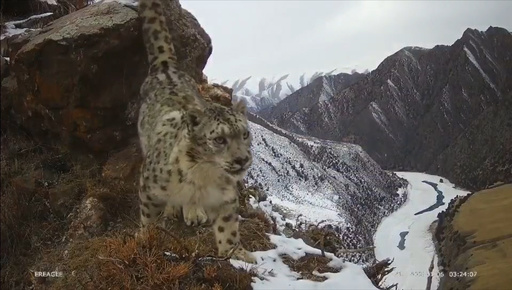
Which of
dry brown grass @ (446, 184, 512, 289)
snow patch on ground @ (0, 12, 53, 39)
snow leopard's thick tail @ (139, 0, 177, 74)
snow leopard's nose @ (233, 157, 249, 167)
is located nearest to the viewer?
dry brown grass @ (446, 184, 512, 289)

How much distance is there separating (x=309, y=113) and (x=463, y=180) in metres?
1.19

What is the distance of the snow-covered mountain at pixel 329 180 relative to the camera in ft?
11.1

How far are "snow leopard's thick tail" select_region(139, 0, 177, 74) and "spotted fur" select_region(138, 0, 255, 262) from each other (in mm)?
210

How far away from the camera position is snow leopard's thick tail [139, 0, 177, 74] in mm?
5047

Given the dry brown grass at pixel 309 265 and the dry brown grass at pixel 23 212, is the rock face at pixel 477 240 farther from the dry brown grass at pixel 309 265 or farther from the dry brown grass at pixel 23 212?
the dry brown grass at pixel 23 212

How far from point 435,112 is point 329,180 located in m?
0.84

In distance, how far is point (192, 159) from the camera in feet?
12.0

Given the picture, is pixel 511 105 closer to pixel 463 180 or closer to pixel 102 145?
pixel 463 180

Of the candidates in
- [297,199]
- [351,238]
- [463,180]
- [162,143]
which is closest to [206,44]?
[162,143]

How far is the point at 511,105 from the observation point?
10.9 ft

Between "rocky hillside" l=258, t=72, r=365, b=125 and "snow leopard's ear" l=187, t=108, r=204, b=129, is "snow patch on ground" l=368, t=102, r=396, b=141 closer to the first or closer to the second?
"rocky hillside" l=258, t=72, r=365, b=125

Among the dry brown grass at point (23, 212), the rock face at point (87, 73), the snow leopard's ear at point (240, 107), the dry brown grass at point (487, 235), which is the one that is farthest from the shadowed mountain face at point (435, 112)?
the dry brown grass at point (23, 212)

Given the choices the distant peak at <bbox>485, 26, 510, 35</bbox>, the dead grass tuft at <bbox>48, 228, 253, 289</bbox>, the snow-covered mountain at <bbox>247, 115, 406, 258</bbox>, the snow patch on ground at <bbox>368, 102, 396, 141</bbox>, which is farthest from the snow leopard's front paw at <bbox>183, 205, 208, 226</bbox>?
the distant peak at <bbox>485, 26, 510, 35</bbox>

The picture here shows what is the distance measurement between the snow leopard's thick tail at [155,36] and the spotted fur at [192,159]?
0.21 metres
